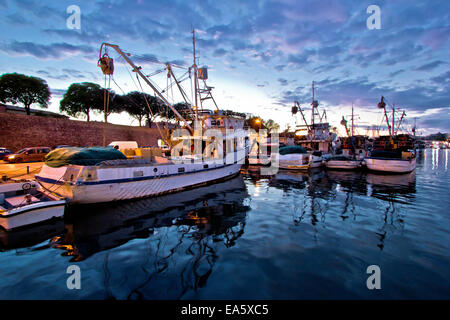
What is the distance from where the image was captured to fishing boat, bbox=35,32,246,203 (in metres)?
9.85

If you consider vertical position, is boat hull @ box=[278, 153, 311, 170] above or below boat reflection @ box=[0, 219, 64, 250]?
above

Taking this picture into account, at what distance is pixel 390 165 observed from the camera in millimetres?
22828

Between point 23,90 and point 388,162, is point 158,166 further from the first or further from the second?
point 23,90

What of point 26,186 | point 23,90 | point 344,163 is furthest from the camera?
point 23,90

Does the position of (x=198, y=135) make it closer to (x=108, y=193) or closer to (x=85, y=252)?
(x=108, y=193)

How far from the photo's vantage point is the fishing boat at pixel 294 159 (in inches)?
991

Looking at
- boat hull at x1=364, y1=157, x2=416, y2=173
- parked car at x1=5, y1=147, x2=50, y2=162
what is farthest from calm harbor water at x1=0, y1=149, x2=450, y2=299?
parked car at x1=5, y1=147, x2=50, y2=162

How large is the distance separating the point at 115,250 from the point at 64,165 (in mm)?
6514

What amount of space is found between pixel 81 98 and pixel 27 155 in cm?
4460

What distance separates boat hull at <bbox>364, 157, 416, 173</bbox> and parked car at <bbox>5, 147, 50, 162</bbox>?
40.0 meters

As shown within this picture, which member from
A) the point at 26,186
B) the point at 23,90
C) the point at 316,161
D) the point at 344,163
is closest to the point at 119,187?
the point at 26,186
